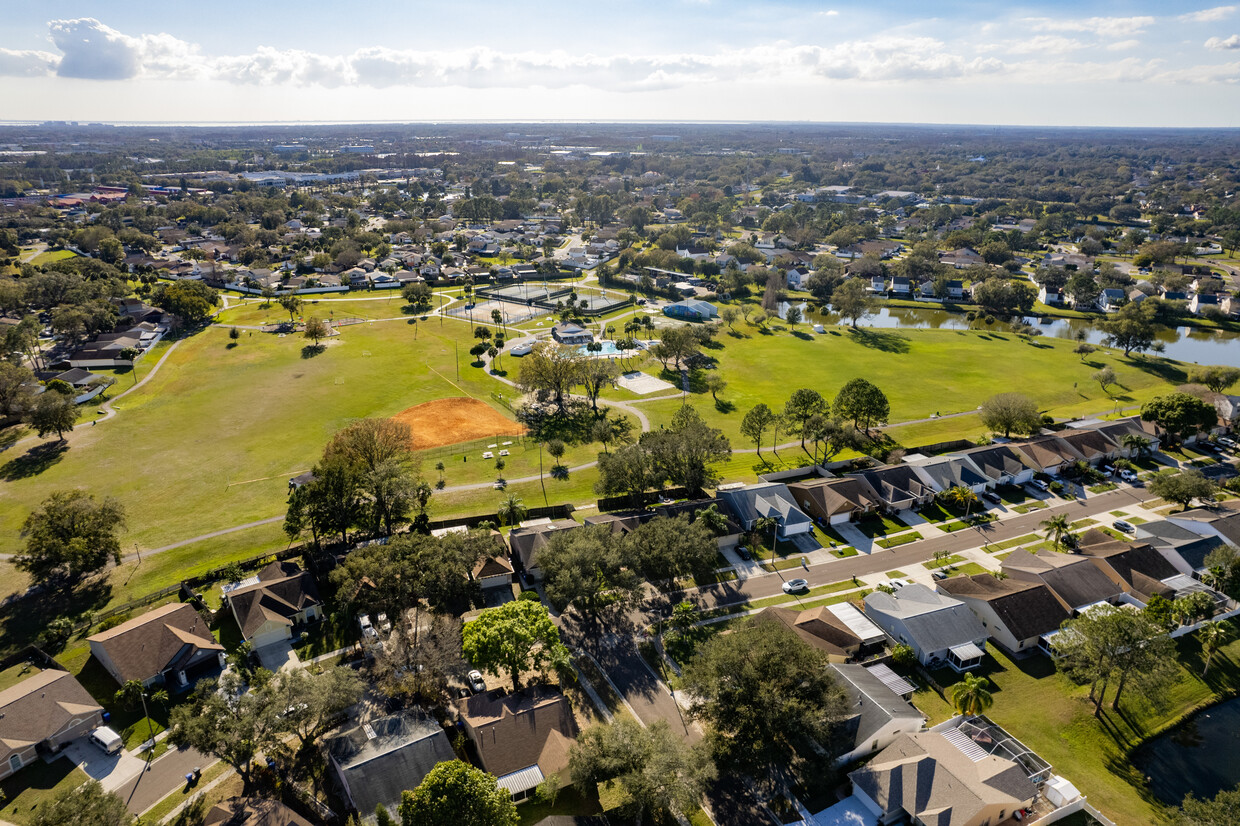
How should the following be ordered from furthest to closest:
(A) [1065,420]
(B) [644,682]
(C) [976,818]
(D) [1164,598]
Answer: (A) [1065,420], (D) [1164,598], (B) [644,682], (C) [976,818]

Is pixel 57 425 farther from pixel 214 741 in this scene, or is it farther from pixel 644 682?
pixel 644 682

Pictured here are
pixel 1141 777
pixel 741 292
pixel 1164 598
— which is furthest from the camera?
pixel 741 292

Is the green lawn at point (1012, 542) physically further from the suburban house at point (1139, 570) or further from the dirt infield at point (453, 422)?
the dirt infield at point (453, 422)

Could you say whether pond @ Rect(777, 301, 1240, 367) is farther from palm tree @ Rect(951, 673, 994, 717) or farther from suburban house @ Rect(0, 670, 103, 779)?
suburban house @ Rect(0, 670, 103, 779)

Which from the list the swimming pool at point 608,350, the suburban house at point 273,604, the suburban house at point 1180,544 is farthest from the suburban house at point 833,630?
the swimming pool at point 608,350

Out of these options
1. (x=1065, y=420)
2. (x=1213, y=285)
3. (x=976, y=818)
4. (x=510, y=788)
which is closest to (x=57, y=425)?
(x=510, y=788)

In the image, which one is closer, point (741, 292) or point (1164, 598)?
point (1164, 598)

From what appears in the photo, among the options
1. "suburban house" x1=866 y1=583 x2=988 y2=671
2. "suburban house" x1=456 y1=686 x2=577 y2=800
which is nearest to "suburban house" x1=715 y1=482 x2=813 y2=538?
"suburban house" x1=866 y1=583 x2=988 y2=671

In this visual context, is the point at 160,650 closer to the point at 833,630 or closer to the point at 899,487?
the point at 833,630
